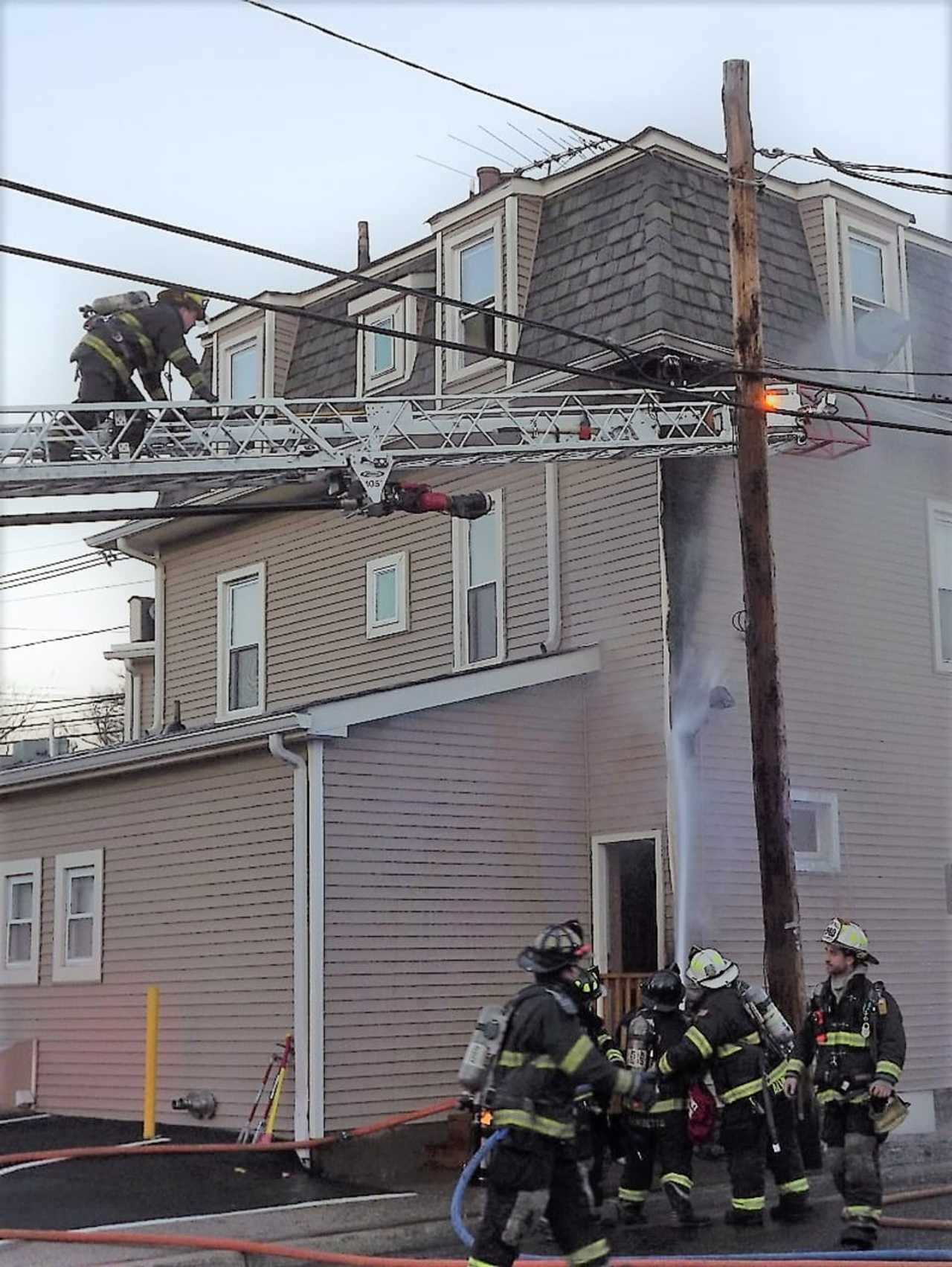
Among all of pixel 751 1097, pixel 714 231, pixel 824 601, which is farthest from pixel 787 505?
pixel 751 1097

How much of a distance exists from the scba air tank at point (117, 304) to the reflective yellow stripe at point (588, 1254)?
24.4 feet

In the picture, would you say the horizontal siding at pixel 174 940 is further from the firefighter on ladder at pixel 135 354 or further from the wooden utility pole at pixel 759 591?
the wooden utility pole at pixel 759 591

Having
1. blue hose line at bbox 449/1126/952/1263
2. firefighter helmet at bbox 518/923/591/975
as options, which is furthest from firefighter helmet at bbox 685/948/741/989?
firefighter helmet at bbox 518/923/591/975

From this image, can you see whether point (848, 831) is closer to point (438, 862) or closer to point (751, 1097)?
point (438, 862)

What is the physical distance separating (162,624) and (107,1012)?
645cm

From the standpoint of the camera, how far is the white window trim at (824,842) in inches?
624

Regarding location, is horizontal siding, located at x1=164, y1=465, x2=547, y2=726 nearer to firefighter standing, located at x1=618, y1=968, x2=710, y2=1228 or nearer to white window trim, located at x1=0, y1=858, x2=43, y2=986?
white window trim, located at x1=0, y1=858, x2=43, y2=986

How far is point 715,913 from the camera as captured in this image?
15.0 m

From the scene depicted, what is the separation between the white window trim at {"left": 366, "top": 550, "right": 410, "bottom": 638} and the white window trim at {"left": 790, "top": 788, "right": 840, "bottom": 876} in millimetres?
4430

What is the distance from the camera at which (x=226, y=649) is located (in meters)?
20.1

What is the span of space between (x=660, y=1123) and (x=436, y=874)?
394cm

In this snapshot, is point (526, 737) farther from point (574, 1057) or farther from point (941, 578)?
point (574, 1057)

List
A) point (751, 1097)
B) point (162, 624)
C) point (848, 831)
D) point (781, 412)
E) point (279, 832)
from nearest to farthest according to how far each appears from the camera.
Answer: point (751, 1097)
point (781, 412)
point (279, 832)
point (848, 831)
point (162, 624)

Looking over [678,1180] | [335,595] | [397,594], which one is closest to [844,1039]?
[678,1180]
